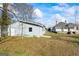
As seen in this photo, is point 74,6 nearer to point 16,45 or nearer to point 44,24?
point 44,24

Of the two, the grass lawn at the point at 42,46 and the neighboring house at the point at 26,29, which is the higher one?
the neighboring house at the point at 26,29

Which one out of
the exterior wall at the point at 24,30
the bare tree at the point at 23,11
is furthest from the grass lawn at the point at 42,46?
the bare tree at the point at 23,11

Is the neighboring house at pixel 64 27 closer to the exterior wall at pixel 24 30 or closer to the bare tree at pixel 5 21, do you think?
the exterior wall at pixel 24 30

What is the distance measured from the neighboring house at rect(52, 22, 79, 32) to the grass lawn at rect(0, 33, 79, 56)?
0.18 ft

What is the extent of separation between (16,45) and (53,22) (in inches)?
17.8

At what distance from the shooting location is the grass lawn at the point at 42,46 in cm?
397

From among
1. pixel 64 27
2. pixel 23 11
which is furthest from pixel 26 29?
pixel 64 27

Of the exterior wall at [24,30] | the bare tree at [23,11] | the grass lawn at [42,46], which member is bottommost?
the grass lawn at [42,46]

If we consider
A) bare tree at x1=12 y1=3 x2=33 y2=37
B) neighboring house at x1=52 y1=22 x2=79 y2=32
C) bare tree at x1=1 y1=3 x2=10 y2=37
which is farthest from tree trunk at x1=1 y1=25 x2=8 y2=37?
neighboring house at x1=52 y1=22 x2=79 y2=32

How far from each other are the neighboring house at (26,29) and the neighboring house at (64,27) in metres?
0.14

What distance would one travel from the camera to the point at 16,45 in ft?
13.1

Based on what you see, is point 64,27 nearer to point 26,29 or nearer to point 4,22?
point 26,29

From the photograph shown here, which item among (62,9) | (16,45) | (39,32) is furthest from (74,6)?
(16,45)

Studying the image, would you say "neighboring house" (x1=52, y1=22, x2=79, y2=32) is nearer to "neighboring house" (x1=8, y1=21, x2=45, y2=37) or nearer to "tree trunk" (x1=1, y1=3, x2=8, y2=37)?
"neighboring house" (x1=8, y1=21, x2=45, y2=37)
